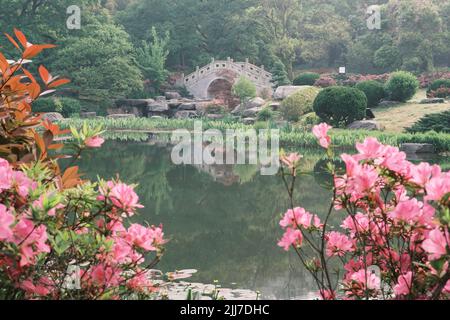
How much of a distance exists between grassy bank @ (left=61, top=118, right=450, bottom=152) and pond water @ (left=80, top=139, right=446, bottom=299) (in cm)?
156

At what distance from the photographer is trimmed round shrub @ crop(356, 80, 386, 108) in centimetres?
2130

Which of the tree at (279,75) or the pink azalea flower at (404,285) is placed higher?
the tree at (279,75)

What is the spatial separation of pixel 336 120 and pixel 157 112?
10.3 metres

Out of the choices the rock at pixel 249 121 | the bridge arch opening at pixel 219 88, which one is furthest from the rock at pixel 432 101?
the bridge arch opening at pixel 219 88

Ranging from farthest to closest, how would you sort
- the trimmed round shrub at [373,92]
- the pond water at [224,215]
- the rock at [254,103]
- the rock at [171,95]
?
the rock at [171,95], the rock at [254,103], the trimmed round shrub at [373,92], the pond water at [224,215]

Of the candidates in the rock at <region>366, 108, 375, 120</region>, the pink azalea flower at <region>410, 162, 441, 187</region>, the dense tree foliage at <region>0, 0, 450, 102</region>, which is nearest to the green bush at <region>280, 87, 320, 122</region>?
the rock at <region>366, 108, 375, 120</region>

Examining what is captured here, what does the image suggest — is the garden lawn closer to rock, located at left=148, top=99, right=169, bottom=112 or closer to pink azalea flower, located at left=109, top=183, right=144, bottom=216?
rock, located at left=148, top=99, right=169, bottom=112

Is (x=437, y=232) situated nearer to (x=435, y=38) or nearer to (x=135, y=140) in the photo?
(x=135, y=140)

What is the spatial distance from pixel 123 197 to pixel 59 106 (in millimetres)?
22947

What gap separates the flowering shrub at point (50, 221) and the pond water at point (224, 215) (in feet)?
0.87

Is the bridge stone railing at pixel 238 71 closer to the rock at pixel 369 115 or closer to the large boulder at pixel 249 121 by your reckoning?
the large boulder at pixel 249 121

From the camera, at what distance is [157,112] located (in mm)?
26750

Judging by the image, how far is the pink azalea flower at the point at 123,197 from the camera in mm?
1893

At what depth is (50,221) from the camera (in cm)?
170
